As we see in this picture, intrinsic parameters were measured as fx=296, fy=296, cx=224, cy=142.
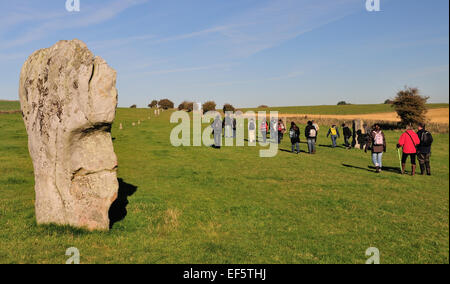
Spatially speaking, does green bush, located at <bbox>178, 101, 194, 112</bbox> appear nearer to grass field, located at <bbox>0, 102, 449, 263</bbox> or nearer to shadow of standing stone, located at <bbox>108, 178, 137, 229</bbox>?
grass field, located at <bbox>0, 102, 449, 263</bbox>

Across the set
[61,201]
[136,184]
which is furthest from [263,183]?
[61,201]

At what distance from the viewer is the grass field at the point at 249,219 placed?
737 centimetres

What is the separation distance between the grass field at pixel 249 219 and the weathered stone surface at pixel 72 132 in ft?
2.40

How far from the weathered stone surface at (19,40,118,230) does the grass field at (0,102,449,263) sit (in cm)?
73

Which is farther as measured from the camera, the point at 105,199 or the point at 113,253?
the point at 105,199

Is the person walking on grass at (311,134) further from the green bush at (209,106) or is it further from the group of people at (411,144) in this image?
the green bush at (209,106)

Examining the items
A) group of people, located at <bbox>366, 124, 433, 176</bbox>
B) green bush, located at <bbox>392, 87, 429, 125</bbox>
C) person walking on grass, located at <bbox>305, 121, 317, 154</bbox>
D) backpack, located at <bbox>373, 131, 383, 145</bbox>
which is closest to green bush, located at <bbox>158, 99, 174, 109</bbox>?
green bush, located at <bbox>392, 87, 429, 125</bbox>

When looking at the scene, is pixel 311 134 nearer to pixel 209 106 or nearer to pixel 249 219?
pixel 249 219

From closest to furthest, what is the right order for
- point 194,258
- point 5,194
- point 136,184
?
1. point 194,258
2. point 5,194
3. point 136,184

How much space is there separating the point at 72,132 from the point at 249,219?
5.96m

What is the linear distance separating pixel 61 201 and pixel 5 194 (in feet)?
16.6

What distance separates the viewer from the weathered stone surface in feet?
26.0

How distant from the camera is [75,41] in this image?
8367mm
